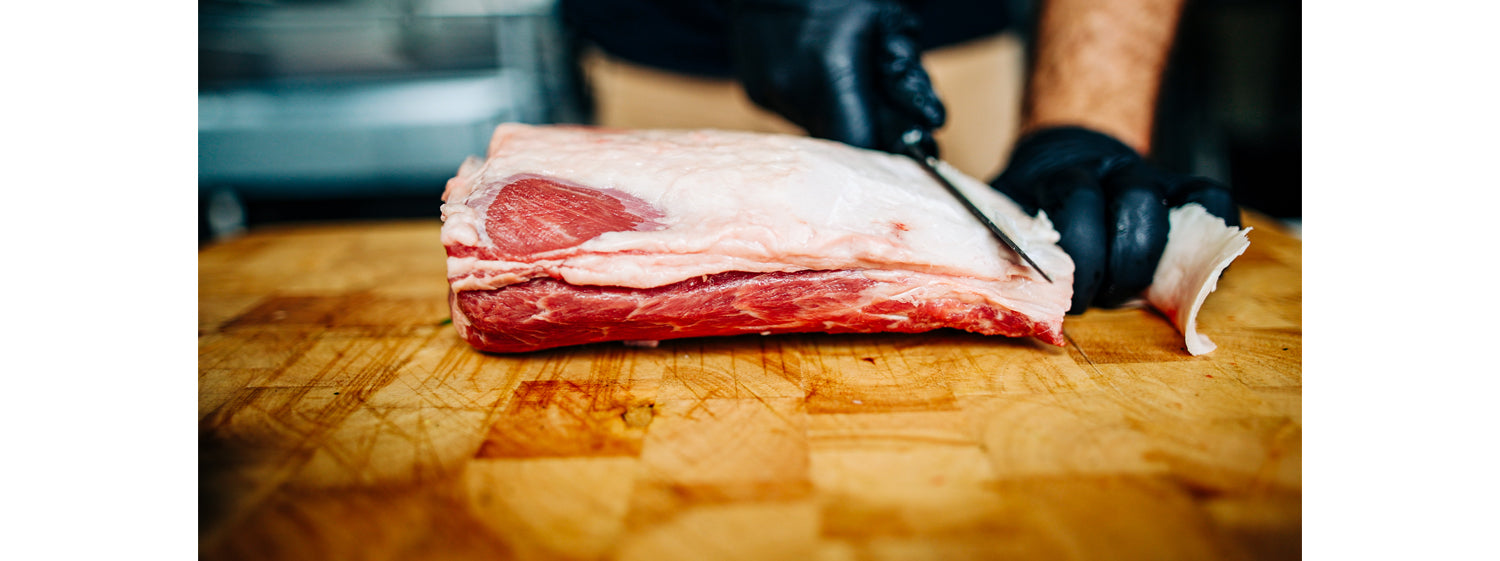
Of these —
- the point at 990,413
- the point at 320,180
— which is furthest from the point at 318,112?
the point at 990,413

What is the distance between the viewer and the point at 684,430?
4.00 ft

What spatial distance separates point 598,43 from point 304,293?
1.88m

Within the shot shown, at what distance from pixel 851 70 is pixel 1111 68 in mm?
1246

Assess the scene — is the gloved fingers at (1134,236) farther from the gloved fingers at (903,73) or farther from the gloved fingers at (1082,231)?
the gloved fingers at (903,73)

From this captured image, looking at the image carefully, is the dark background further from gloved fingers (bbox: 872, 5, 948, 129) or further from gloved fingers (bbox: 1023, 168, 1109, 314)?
gloved fingers (bbox: 1023, 168, 1109, 314)

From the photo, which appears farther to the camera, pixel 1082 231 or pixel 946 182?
pixel 946 182

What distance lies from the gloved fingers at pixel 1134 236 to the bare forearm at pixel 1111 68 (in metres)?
1.14

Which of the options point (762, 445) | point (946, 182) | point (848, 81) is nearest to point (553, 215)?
point (762, 445)

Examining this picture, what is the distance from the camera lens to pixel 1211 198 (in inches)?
62.7

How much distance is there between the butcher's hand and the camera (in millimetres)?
1980

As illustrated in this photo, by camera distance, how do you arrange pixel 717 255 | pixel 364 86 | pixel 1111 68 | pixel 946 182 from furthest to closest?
pixel 364 86
pixel 1111 68
pixel 946 182
pixel 717 255

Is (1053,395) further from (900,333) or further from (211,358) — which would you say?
(211,358)

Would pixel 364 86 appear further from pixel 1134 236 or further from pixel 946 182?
pixel 1134 236

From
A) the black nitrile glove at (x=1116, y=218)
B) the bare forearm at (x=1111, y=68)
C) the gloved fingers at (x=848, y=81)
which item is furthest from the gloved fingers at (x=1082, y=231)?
the bare forearm at (x=1111, y=68)
